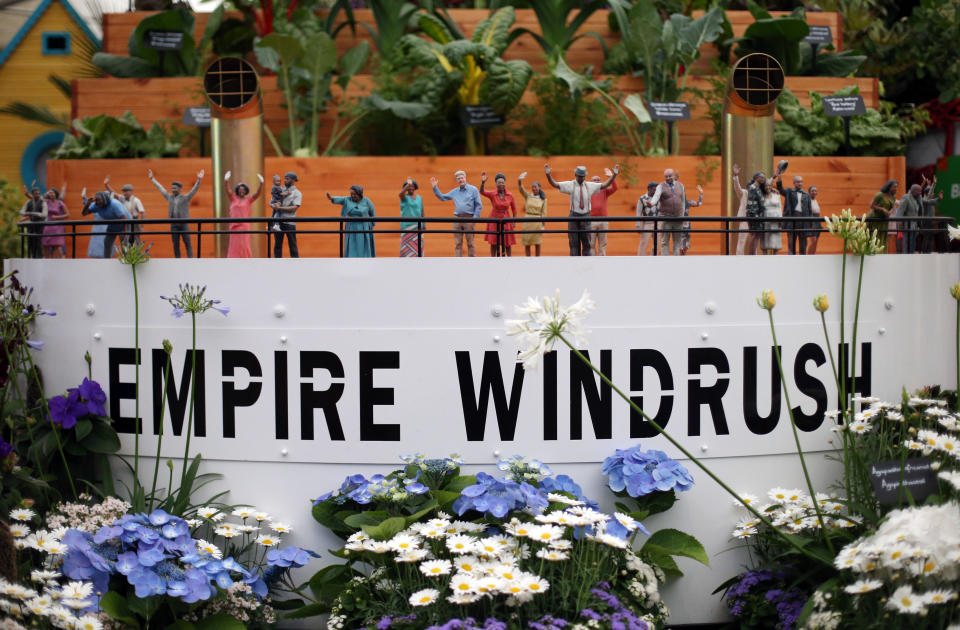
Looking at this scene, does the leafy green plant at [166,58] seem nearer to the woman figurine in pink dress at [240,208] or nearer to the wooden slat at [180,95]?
the wooden slat at [180,95]

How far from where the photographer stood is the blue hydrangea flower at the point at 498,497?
18.3ft

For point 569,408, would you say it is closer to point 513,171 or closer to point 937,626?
point 937,626

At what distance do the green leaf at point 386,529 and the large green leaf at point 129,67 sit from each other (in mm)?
12365

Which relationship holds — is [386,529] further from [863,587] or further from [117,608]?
[863,587]

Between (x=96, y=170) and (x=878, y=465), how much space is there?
1194cm

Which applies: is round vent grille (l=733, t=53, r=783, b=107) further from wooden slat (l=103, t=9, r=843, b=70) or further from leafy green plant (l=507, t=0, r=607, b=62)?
wooden slat (l=103, t=9, r=843, b=70)

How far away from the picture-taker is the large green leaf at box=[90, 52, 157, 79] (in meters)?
15.8

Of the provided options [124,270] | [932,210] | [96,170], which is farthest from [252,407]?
[96,170]

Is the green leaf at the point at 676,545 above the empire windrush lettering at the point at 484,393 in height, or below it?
below

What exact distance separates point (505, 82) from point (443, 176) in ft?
5.37

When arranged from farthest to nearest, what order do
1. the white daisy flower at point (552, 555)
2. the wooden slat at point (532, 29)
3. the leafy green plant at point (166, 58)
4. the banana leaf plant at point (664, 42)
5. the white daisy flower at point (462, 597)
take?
the wooden slat at point (532, 29) → the leafy green plant at point (166, 58) → the banana leaf plant at point (664, 42) → the white daisy flower at point (552, 555) → the white daisy flower at point (462, 597)

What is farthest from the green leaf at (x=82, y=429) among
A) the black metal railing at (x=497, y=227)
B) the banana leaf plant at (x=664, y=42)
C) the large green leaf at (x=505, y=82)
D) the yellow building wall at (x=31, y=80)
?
the yellow building wall at (x=31, y=80)

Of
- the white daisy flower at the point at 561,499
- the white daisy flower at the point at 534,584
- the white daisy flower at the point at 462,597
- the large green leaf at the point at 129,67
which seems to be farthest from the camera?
the large green leaf at the point at 129,67

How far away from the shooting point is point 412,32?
16625 millimetres
